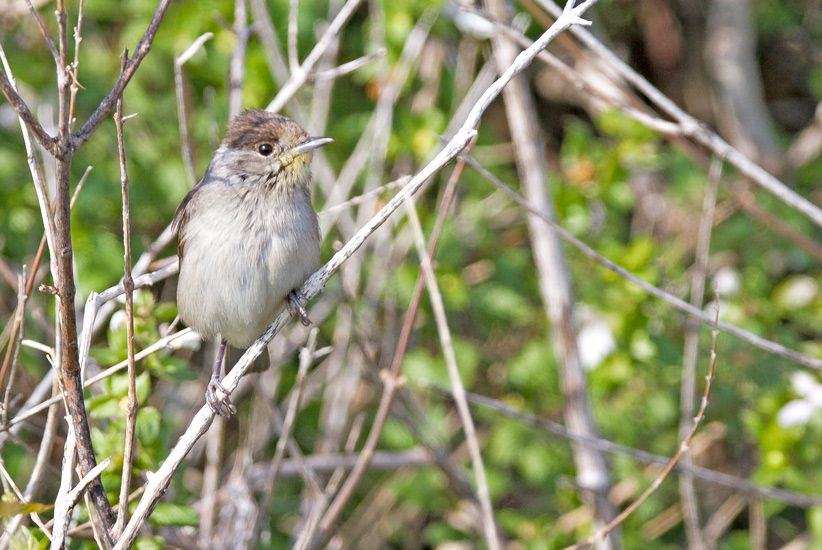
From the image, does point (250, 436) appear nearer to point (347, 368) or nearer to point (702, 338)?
point (347, 368)

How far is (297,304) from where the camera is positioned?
335 cm

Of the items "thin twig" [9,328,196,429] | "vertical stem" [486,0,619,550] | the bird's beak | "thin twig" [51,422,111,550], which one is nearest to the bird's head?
the bird's beak

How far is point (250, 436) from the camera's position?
471 centimetres

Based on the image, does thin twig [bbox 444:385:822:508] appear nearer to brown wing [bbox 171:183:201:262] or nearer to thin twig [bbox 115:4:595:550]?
brown wing [bbox 171:183:201:262]

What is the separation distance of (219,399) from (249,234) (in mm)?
574

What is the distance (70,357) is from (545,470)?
9.82ft

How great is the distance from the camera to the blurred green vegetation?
4910 mm

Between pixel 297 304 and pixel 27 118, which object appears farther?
pixel 297 304

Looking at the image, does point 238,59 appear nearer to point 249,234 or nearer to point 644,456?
point 249,234

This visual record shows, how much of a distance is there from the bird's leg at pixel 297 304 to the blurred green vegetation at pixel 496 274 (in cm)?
132

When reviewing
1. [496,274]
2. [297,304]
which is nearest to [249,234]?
[297,304]

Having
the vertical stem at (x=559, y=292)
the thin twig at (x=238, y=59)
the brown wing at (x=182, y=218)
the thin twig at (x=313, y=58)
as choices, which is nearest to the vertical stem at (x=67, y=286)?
the brown wing at (x=182, y=218)

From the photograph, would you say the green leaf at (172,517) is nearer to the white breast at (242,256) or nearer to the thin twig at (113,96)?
the white breast at (242,256)

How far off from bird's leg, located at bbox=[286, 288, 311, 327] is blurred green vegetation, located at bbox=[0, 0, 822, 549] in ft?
4.34
